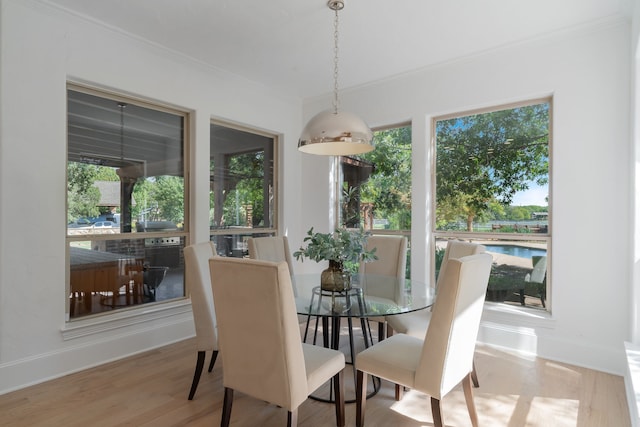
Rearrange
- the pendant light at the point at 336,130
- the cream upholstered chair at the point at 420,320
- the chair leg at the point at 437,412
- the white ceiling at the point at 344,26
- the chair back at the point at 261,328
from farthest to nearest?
the white ceiling at the point at 344,26 < the cream upholstered chair at the point at 420,320 < the pendant light at the point at 336,130 < the chair leg at the point at 437,412 < the chair back at the point at 261,328

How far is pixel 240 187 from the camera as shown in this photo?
4.27 metres

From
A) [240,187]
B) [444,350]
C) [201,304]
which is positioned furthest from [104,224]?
[444,350]

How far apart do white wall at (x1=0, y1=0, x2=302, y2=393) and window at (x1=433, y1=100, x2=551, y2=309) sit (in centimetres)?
300

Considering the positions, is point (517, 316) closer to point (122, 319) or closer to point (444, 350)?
point (444, 350)

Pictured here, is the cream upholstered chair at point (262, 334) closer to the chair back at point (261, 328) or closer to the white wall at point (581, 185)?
the chair back at point (261, 328)

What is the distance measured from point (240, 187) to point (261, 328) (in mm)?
2831

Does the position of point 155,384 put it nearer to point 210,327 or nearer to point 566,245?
point 210,327

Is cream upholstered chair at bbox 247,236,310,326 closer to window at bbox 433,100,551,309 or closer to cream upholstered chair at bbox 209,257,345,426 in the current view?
cream upholstered chair at bbox 209,257,345,426

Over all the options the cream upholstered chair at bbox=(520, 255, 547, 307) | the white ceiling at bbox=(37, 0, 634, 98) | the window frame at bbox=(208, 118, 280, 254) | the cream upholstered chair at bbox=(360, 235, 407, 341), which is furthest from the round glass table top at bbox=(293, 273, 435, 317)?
the white ceiling at bbox=(37, 0, 634, 98)

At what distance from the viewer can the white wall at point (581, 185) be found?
9.27ft

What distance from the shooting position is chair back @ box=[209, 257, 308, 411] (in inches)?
62.4

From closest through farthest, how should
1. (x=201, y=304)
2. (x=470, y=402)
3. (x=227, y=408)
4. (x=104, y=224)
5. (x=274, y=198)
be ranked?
(x=227, y=408) < (x=470, y=402) < (x=201, y=304) < (x=104, y=224) < (x=274, y=198)

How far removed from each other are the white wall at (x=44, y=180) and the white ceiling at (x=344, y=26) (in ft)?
0.70

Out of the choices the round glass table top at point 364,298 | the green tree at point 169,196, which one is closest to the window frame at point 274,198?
the green tree at point 169,196
